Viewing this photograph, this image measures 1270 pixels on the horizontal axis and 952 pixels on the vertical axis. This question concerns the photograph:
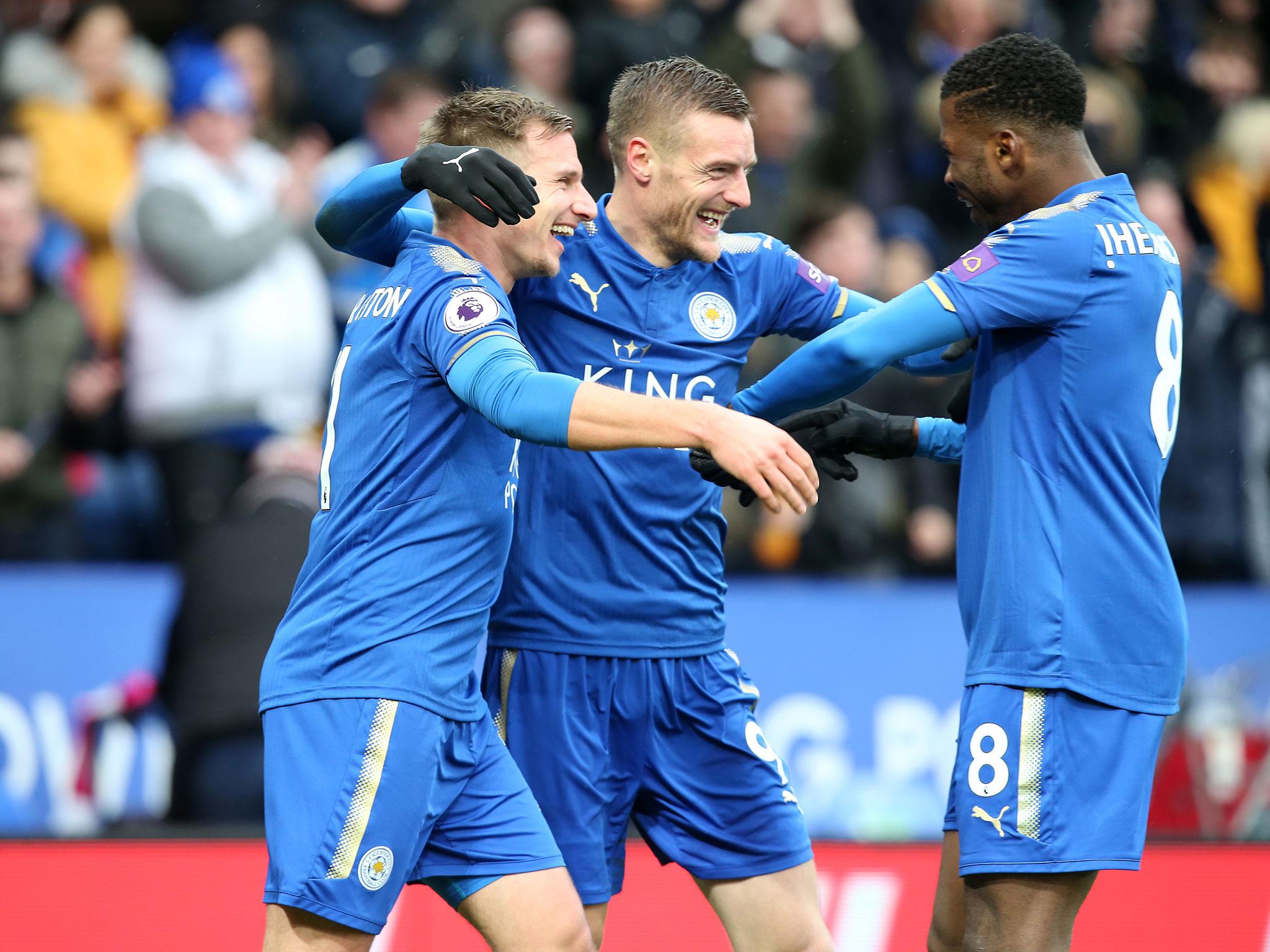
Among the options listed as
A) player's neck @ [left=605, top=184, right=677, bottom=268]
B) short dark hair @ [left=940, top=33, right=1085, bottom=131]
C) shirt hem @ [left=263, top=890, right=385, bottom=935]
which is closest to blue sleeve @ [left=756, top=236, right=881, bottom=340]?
player's neck @ [left=605, top=184, right=677, bottom=268]

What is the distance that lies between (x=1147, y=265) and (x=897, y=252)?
4.81 metres

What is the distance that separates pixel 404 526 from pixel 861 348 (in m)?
1.10

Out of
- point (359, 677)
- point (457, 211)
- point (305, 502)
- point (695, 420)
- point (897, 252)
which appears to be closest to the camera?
point (695, 420)

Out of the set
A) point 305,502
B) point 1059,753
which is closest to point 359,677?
point 1059,753

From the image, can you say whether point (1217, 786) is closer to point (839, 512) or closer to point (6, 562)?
point (839, 512)

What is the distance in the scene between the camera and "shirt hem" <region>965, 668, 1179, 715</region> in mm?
3441

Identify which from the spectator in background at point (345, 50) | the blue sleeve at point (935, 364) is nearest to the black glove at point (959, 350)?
the blue sleeve at point (935, 364)

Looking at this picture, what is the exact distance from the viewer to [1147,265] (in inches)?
139

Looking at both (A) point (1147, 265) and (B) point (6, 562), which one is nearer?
(A) point (1147, 265)

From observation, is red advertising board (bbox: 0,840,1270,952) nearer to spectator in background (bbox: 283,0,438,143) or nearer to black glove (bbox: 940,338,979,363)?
black glove (bbox: 940,338,979,363)

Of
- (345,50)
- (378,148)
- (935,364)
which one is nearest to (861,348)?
(935,364)

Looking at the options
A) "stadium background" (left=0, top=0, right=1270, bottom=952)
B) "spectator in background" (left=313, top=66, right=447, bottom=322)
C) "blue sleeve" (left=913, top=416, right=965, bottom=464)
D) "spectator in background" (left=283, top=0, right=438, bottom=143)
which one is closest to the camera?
"blue sleeve" (left=913, top=416, right=965, bottom=464)

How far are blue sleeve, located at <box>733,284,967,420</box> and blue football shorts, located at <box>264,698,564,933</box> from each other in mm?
1144

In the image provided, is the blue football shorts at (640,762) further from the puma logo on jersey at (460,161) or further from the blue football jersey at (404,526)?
the puma logo on jersey at (460,161)
